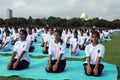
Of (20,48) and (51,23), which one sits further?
(51,23)

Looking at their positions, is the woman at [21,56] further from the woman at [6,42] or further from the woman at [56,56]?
the woman at [6,42]

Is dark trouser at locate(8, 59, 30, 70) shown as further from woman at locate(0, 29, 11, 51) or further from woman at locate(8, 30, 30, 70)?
woman at locate(0, 29, 11, 51)

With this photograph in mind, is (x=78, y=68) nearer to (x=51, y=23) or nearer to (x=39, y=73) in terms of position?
(x=39, y=73)

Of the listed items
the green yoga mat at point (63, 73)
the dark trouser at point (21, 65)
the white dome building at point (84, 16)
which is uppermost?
the white dome building at point (84, 16)

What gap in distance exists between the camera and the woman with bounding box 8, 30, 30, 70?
294 inches

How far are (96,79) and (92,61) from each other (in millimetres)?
695

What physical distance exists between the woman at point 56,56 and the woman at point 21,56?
0.77m

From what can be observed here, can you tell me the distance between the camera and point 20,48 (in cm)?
761

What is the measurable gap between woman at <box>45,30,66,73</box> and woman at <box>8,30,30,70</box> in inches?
30.2

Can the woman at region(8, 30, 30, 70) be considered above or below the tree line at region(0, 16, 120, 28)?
below

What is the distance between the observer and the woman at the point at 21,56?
294 inches

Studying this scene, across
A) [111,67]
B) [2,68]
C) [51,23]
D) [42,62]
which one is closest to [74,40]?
[42,62]

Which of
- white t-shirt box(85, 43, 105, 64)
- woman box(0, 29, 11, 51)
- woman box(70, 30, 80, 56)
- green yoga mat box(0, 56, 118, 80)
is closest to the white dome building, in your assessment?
woman box(0, 29, 11, 51)

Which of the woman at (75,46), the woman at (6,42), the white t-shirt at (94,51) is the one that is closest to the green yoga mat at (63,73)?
the white t-shirt at (94,51)
